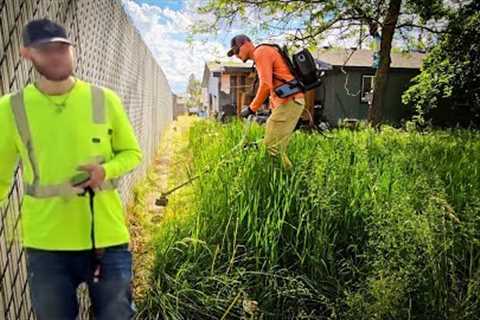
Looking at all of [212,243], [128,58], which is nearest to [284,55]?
[128,58]

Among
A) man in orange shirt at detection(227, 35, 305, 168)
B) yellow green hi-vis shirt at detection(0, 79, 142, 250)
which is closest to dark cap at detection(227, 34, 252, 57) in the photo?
man in orange shirt at detection(227, 35, 305, 168)

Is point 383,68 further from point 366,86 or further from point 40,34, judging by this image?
point 40,34

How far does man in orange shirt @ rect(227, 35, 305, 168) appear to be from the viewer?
4.26 m

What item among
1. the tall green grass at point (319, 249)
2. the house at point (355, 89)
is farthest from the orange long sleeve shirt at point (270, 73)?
the house at point (355, 89)

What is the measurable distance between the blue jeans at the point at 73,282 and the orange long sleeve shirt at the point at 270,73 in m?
2.94

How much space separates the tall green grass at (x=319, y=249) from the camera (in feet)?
8.10

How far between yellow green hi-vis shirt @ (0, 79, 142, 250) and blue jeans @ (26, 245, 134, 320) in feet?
0.15

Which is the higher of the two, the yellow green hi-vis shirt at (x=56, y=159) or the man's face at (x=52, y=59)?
the man's face at (x=52, y=59)

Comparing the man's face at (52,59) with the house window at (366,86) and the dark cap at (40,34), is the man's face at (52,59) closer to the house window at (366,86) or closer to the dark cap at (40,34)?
the dark cap at (40,34)

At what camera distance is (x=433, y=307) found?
2.43 m

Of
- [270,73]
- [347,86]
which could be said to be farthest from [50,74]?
[347,86]

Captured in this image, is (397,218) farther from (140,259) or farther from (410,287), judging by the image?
(140,259)

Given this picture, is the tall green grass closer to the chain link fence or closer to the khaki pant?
the chain link fence

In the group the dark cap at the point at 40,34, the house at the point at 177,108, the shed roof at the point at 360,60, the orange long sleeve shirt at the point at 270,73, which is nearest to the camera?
the dark cap at the point at 40,34
